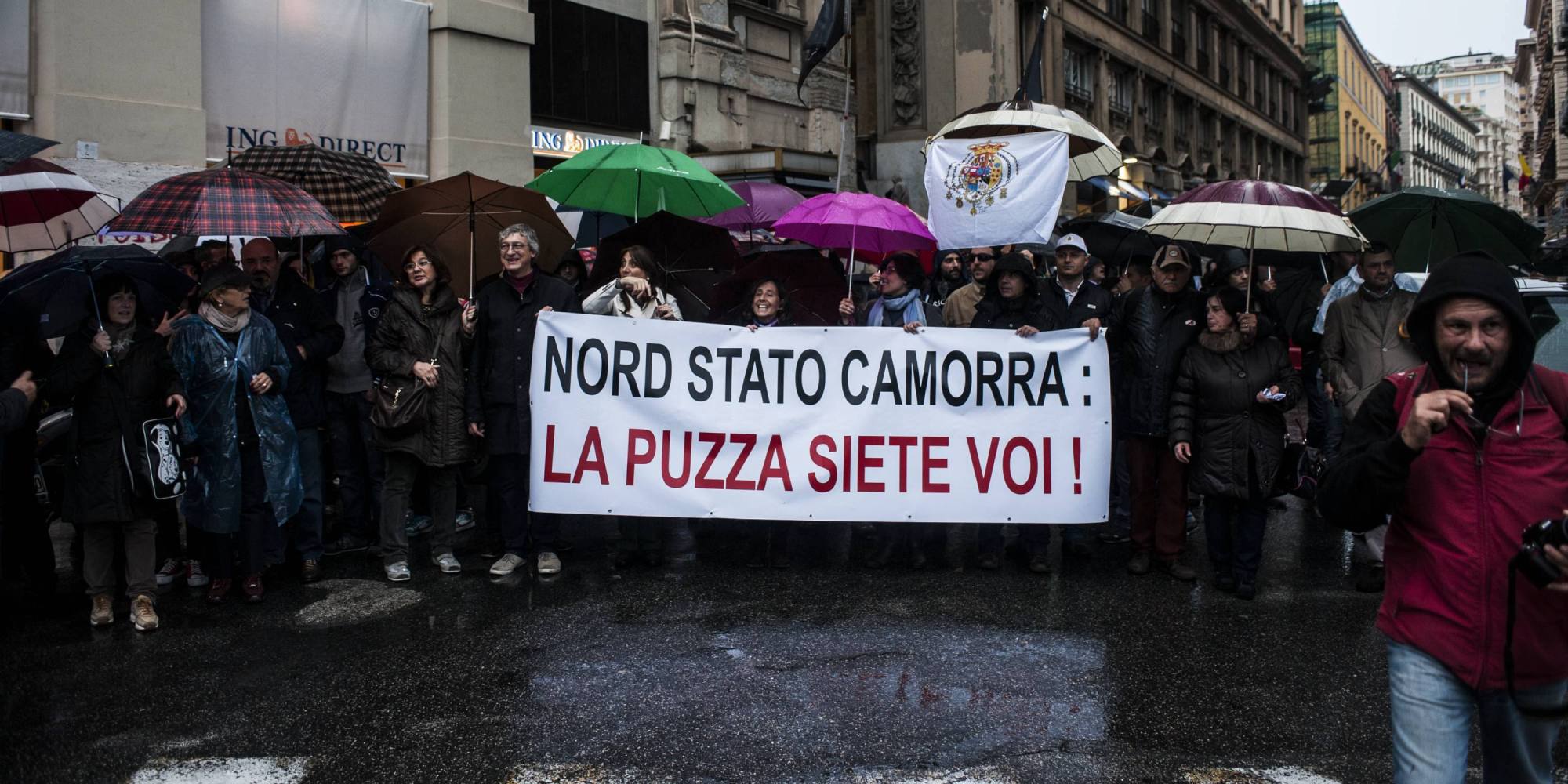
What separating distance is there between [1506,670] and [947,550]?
511 cm

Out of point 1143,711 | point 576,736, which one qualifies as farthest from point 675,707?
point 1143,711

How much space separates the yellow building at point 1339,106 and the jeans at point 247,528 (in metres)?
62.2

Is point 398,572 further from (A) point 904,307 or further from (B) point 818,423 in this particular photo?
(A) point 904,307

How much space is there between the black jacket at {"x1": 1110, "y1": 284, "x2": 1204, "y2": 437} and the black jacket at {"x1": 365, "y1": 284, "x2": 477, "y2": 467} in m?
3.84

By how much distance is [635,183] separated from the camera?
911 centimetres

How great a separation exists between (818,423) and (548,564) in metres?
1.73

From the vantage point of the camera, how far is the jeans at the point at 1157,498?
7.22m

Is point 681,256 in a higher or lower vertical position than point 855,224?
lower

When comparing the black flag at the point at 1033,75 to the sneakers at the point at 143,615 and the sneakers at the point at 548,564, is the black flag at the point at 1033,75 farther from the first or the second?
A: the sneakers at the point at 143,615

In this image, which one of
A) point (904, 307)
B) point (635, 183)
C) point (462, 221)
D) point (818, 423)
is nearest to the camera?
point (818, 423)

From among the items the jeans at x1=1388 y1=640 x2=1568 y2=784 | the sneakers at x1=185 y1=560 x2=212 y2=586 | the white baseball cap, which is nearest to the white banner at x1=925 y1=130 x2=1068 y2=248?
the white baseball cap

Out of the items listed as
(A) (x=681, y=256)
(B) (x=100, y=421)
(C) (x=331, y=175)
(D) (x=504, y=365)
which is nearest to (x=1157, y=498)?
(A) (x=681, y=256)

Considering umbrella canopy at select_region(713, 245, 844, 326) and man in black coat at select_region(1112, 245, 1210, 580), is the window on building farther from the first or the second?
man in black coat at select_region(1112, 245, 1210, 580)

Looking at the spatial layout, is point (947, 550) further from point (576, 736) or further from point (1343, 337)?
point (576, 736)
